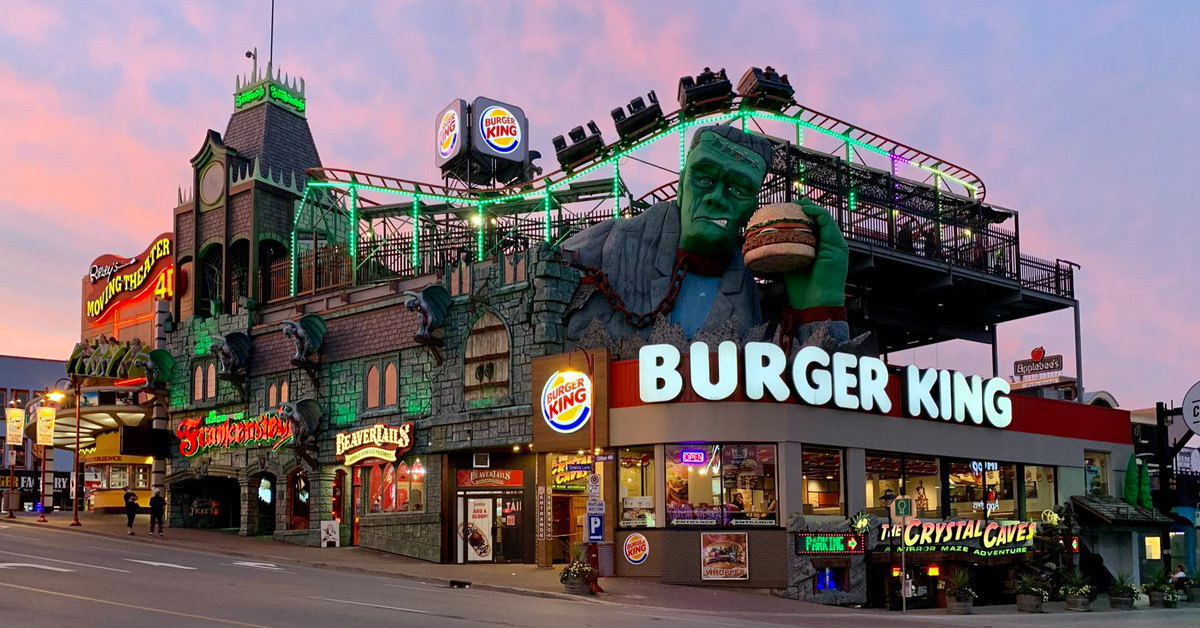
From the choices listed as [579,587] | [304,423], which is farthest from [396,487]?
[579,587]

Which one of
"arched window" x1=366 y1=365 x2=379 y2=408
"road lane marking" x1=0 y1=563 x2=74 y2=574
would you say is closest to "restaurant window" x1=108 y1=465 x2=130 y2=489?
"arched window" x1=366 y1=365 x2=379 y2=408

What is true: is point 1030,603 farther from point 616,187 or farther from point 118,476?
point 118,476

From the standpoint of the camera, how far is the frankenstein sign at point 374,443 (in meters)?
43.2

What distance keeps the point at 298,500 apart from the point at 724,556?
20.2m

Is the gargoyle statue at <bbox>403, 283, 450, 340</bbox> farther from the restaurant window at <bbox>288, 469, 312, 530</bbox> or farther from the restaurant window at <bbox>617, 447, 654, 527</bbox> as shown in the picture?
the restaurant window at <bbox>288, 469, 312, 530</bbox>

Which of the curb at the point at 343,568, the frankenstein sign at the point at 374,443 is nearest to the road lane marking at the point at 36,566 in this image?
the curb at the point at 343,568

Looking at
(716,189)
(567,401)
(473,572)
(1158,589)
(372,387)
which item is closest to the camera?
(473,572)

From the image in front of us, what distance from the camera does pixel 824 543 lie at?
116 ft

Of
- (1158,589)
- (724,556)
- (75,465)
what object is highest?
(75,465)

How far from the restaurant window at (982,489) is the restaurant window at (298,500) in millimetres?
24197

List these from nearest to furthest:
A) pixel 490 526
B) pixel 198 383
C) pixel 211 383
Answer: pixel 490 526 < pixel 211 383 < pixel 198 383

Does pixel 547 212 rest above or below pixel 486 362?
above

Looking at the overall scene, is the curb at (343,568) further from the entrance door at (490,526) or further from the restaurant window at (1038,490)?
the restaurant window at (1038,490)

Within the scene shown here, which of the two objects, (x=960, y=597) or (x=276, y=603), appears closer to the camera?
(x=276, y=603)
